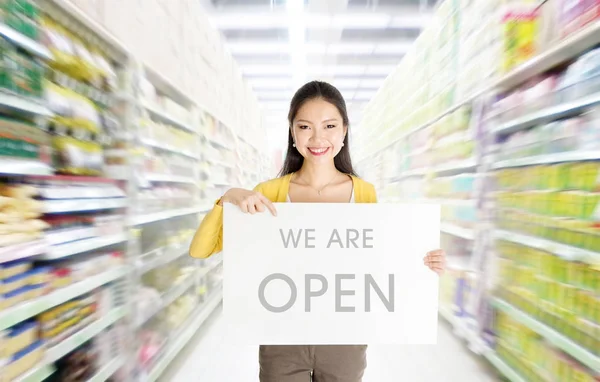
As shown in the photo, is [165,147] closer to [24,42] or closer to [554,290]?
[24,42]

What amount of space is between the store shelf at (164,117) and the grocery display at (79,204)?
23mm

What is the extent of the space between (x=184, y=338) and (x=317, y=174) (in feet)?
7.29

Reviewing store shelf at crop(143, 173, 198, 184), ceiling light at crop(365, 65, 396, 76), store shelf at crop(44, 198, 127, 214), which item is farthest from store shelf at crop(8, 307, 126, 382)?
ceiling light at crop(365, 65, 396, 76)

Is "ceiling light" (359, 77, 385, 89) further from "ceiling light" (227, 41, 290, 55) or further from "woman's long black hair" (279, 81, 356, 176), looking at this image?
"woman's long black hair" (279, 81, 356, 176)

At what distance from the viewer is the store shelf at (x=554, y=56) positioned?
1708 mm

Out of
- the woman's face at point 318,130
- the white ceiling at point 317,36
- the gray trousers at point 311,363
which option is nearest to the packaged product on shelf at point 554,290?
the gray trousers at point 311,363

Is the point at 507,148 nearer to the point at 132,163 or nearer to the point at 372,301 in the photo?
the point at 372,301

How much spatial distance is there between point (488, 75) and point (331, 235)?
215 centimetres

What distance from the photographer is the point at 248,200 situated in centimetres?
108

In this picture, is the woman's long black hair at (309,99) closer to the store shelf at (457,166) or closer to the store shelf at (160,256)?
the store shelf at (160,256)

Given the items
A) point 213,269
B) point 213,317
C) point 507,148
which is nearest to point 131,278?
point 213,317

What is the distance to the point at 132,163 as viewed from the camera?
2072 millimetres

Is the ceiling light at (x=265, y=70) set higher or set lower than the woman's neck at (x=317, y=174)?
higher

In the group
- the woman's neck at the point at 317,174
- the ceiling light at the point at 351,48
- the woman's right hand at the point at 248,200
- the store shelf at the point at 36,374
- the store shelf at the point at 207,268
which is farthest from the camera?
the ceiling light at the point at 351,48
